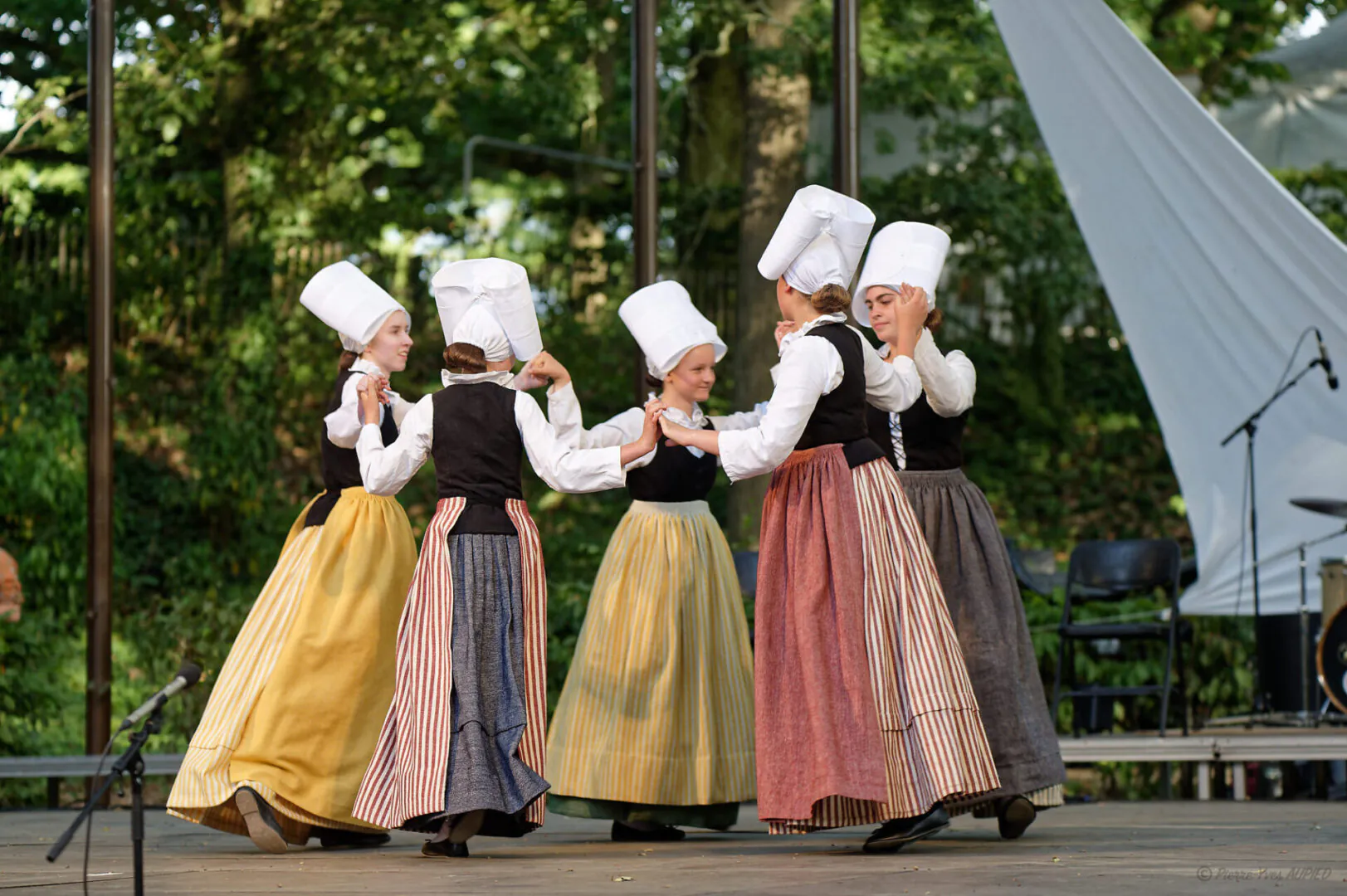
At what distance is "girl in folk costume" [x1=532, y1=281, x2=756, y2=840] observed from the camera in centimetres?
Answer: 474

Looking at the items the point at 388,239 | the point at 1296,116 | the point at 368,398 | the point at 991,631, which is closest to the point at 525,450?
the point at 368,398

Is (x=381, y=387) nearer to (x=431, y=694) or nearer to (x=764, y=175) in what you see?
(x=431, y=694)

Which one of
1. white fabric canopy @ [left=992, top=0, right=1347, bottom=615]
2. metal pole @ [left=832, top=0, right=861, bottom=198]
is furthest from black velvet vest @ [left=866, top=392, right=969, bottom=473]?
white fabric canopy @ [left=992, top=0, right=1347, bottom=615]

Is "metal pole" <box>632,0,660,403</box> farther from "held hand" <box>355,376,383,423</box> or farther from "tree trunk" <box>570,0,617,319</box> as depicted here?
"tree trunk" <box>570,0,617,319</box>

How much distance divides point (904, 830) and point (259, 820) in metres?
1.59

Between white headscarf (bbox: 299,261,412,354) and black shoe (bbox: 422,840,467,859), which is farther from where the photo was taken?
white headscarf (bbox: 299,261,412,354)

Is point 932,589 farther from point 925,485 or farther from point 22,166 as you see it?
point 22,166

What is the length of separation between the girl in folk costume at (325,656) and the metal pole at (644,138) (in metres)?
1.76

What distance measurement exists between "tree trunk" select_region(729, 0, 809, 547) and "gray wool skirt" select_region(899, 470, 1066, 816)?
4865 millimetres

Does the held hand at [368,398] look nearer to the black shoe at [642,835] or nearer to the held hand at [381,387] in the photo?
the held hand at [381,387]

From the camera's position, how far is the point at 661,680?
4770 mm

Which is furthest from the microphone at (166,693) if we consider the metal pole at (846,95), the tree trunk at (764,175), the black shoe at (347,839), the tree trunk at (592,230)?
the tree trunk at (592,230)

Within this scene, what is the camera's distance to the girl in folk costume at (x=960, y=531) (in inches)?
177

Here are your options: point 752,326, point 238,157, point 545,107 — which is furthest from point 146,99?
point 752,326
